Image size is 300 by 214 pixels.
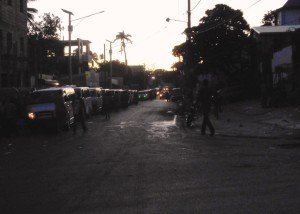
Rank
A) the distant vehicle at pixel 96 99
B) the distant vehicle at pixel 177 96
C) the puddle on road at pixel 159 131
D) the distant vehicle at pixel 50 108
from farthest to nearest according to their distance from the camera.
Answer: the distant vehicle at pixel 177 96 → the distant vehicle at pixel 96 99 → the distant vehicle at pixel 50 108 → the puddle on road at pixel 159 131

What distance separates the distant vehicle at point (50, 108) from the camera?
2427cm

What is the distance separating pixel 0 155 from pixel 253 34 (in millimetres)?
46639

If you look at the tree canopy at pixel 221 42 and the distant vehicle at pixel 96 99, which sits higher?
the tree canopy at pixel 221 42

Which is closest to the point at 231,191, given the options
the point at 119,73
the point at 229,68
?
the point at 229,68

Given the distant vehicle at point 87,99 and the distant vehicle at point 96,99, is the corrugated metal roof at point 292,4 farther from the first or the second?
the distant vehicle at point 87,99

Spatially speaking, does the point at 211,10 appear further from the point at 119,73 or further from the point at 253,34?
the point at 119,73

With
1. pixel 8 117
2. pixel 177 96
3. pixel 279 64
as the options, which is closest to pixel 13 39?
pixel 8 117

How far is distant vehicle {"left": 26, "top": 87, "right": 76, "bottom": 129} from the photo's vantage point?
2427cm

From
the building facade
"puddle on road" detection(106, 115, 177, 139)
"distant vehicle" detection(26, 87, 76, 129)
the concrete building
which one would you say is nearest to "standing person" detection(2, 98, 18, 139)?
"distant vehicle" detection(26, 87, 76, 129)

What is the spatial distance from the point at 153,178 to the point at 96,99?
32.6 m

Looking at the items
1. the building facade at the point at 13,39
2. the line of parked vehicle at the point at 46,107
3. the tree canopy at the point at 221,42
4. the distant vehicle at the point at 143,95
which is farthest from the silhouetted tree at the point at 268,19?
the line of parked vehicle at the point at 46,107

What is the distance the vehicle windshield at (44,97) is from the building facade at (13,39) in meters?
7.92

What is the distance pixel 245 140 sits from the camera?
58.6 ft

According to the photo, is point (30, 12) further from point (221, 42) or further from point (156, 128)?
point (156, 128)
